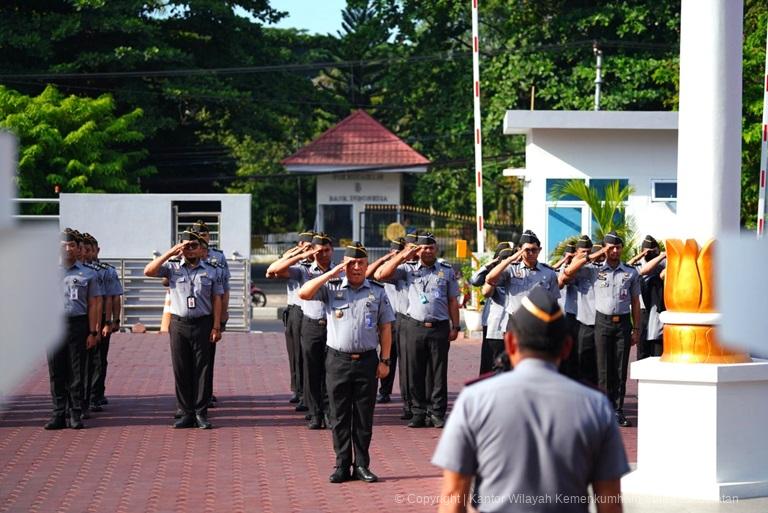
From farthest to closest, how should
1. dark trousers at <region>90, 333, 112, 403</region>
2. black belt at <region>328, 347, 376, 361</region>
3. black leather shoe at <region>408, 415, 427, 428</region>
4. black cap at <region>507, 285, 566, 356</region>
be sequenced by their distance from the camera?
dark trousers at <region>90, 333, 112, 403</region> < black leather shoe at <region>408, 415, 427, 428</region> < black belt at <region>328, 347, 376, 361</region> < black cap at <region>507, 285, 566, 356</region>

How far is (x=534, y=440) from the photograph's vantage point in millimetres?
3762

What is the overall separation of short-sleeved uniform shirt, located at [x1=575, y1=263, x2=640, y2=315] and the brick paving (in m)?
1.38

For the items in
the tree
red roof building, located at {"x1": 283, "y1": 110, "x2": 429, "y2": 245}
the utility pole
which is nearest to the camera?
the tree

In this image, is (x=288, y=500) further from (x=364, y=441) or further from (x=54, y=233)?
(x=54, y=233)

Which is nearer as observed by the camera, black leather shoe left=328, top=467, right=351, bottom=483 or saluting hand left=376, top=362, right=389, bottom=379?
black leather shoe left=328, top=467, right=351, bottom=483

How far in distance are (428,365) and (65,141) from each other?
72.5 ft

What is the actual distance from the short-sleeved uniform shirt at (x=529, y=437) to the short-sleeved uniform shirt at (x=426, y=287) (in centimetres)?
910

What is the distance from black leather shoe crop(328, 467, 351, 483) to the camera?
31.4 feet

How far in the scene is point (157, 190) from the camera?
A: 4141cm

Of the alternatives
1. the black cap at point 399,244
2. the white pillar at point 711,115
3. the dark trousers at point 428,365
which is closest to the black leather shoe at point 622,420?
the dark trousers at point 428,365

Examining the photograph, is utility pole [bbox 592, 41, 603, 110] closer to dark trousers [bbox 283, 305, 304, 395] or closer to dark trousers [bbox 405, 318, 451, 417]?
dark trousers [bbox 283, 305, 304, 395]

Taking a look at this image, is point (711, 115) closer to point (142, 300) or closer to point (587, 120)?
point (142, 300)

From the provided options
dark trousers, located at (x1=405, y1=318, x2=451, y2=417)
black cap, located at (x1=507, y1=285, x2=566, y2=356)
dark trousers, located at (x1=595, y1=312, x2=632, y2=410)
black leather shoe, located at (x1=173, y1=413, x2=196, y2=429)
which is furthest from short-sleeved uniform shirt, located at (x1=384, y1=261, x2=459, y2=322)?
black cap, located at (x1=507, y1=285, x2=566, y2=356)

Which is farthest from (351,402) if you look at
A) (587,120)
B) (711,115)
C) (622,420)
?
(587,120)
